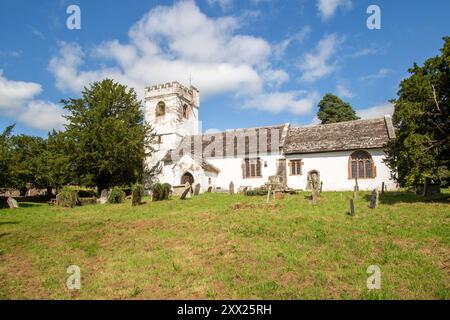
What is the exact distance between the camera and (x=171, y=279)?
267 inches

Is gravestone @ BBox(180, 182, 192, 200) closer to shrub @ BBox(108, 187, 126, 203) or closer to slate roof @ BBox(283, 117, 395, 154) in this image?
shrub @ BBox(108, 187, 126, 203)

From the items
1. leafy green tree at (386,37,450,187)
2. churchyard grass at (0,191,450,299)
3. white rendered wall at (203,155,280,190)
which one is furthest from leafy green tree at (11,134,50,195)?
leafy green tree at (386,37,450,187)

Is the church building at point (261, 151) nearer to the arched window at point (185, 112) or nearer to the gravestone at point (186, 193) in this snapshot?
the arched window at point (185, 112)

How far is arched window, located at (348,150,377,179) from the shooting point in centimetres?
2753

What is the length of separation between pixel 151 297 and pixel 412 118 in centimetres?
1534

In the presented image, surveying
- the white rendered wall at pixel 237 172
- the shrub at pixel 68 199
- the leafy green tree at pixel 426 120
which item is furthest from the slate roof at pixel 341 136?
the shrub at pixel 68 199

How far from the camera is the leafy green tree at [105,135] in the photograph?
29672 mm

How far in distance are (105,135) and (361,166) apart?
24.7 metres

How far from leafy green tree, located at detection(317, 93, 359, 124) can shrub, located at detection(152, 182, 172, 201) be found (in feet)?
100

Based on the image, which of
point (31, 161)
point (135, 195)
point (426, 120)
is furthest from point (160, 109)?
point (426, 120)

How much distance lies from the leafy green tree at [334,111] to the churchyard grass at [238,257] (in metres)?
34.5

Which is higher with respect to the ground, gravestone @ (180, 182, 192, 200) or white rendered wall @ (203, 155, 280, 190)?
white rendered wall @ (203, 155, 280, 190)

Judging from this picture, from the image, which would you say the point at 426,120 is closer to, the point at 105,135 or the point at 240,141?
the point at 240,141
